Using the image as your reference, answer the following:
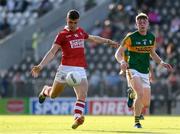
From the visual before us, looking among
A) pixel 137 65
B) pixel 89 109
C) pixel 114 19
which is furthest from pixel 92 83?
pixel 137 65

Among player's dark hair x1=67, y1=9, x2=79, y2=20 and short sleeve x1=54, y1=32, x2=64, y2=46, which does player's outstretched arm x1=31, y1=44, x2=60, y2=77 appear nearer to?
short sleeve x1=54, y1=32, x2=64, y2=46

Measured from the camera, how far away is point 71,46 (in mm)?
18703

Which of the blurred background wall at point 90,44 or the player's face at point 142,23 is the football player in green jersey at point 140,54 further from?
the blurred background wall at point 90,44

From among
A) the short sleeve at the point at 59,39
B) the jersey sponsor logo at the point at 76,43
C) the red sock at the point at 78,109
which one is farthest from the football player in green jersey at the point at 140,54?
the red sock at the point at 78,109

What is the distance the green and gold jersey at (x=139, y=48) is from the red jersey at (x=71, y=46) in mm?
1225

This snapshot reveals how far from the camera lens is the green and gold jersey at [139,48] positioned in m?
19.4

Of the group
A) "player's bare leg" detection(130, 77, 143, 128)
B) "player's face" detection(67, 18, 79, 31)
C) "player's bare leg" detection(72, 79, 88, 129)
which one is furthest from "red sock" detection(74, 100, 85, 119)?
"player's face" detection(67, 18, 79, 31)

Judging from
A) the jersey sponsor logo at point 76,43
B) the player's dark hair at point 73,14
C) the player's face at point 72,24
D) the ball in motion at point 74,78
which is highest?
the player's dark hair at point 73,14

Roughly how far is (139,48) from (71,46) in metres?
1.80

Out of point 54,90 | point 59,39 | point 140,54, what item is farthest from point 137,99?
point 59,39

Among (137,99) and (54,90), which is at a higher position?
(54,90)

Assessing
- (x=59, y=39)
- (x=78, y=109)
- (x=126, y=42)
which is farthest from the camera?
(x=126, y=42)

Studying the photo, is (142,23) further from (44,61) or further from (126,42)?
(44,61)

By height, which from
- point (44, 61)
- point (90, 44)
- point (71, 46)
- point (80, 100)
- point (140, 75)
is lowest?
point (80, 100)
